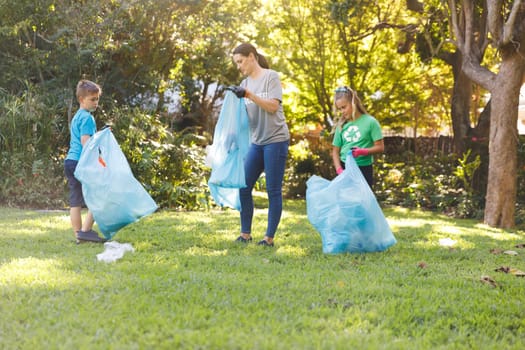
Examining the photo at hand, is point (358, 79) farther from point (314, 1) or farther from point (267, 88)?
point (267, 88)

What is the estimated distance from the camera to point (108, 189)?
4.82 meters

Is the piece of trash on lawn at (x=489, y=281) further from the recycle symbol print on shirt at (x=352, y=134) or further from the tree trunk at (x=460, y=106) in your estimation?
the tree trunk at (x=460, y=106)

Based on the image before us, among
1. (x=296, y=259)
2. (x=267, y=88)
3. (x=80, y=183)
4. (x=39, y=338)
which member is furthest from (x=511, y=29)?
(x=39, y=338)

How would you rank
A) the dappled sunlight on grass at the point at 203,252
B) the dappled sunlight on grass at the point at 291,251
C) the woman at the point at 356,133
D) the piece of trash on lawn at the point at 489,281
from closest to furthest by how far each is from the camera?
the piece of trash on lawn at the point at 489,281 → the dappled sunlight on grass at the point at 203,252 → the dappled sunlight on grass at the point at 291,251 → the woman at the point at 356,133

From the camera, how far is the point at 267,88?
16.2 ft

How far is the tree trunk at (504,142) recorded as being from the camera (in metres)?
7.97

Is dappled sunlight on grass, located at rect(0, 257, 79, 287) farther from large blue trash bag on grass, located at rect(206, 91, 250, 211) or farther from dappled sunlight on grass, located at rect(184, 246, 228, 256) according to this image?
large blue trash bag on grass, located at rect(206, 91, 250, 211)

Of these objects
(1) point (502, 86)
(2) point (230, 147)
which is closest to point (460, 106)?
(1) point (502, 86)

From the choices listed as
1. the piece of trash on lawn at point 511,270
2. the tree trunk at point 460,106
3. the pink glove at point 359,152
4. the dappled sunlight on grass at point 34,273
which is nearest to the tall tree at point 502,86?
the tree trunk at point 460,106

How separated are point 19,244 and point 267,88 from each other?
252 centimetres

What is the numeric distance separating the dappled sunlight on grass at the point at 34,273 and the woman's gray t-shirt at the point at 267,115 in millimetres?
1968

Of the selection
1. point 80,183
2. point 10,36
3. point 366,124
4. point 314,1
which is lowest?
point 80,183

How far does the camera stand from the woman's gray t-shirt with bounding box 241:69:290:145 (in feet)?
16.2

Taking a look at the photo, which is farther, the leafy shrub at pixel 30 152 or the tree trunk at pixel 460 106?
the tree trunk at pixel 460 106
